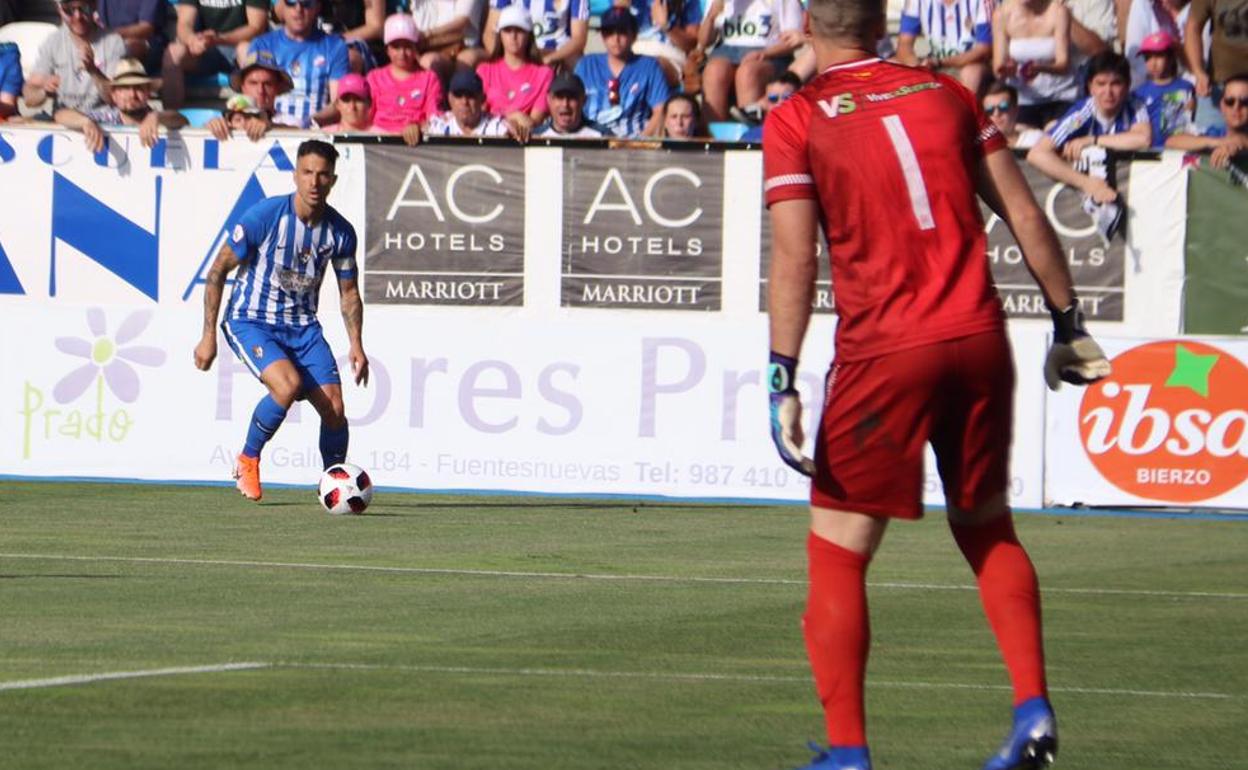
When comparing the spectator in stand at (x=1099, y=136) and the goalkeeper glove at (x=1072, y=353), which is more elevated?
the spectator in stand at (x=1099, y=136)

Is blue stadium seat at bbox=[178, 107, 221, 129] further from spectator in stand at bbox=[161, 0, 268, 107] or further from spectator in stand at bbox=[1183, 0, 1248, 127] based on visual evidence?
spectator in stand at bbox=[1183, 0, 1248, 127]

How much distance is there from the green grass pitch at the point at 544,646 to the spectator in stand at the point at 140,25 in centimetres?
702

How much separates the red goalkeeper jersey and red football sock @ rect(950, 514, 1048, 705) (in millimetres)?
562

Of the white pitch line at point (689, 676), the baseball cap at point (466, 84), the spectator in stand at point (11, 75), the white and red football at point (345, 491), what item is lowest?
the white pitch line at point (689, 676)

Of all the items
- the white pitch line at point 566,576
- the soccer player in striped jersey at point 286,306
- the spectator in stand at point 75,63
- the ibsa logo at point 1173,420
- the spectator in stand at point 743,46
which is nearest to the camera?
the white pitch line at point 566,576

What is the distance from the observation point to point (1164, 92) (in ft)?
59.2

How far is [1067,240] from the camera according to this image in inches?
687

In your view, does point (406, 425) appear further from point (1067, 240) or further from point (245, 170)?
point (1067, 240)

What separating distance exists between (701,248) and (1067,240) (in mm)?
2776

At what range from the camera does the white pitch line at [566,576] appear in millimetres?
11297

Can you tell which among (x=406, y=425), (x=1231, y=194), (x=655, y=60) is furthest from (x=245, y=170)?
(x=1231, y=194)

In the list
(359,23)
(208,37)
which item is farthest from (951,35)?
(208,37)

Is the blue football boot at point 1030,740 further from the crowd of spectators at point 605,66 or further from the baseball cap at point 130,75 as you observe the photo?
the baseball cap at point 130,75

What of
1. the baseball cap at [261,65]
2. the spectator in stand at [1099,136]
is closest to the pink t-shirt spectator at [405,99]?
the baseball cap at [261,65]
